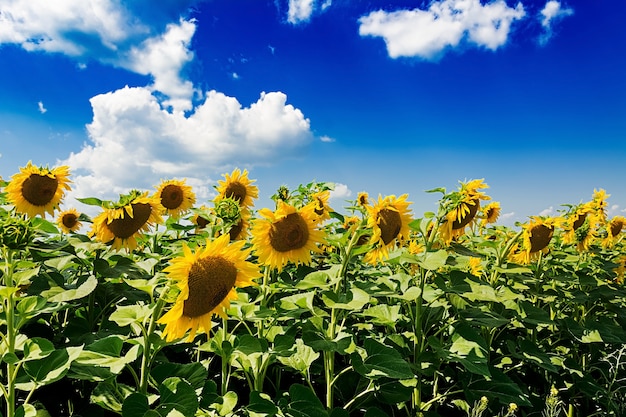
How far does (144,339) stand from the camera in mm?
2248

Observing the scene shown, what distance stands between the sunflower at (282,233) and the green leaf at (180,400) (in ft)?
3.59

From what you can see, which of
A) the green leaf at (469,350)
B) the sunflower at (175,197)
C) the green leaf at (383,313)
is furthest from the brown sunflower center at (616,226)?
the sunflower at (175,197)

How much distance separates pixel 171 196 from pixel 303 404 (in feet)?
9.51

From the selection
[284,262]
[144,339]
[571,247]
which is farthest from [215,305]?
[571,247]

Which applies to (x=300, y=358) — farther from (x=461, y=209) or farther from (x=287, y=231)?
(x=461, y=209)

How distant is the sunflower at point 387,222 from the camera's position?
3289mm

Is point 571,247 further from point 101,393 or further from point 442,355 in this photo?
point 101,393

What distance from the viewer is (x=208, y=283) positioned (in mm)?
2150

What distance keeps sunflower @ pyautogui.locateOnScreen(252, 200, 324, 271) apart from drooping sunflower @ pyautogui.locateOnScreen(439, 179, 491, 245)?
898 mm

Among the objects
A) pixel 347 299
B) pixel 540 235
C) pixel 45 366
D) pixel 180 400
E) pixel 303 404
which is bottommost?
pixel 303 404

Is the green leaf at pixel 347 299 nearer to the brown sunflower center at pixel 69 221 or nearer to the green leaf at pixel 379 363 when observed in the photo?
the green leaf at pixel 379 363

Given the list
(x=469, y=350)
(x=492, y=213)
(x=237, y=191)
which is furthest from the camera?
(x=492, y=213)

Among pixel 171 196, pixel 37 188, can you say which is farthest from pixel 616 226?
pixel 37 188

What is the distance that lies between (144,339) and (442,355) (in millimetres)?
1685
